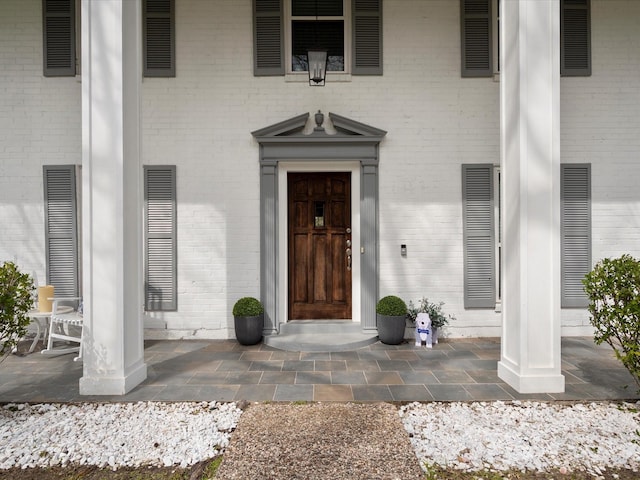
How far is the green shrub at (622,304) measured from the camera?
8.71ft

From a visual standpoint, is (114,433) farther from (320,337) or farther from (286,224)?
(286,224)

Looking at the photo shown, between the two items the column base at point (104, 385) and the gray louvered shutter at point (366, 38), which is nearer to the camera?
the column base at point (104, 385)

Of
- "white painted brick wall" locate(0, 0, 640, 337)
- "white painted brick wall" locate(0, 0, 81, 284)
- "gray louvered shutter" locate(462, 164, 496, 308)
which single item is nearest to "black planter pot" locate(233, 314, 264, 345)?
"white painted brick wall" locate(0, 0, 640, 337)

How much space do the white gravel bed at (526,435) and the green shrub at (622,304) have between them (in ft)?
1.53

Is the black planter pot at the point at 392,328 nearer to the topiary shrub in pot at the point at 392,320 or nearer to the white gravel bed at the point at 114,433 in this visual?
A: the topiary shrub in pot at the point at 392,320

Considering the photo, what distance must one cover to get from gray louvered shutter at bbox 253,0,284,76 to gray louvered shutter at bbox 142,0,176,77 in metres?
1.09

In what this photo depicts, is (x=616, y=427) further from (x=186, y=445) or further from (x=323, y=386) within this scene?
(x=186, y=445)

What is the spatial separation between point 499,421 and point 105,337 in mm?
3241

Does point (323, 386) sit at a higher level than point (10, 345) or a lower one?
lower

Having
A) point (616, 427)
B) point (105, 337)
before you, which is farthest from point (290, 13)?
point (616, 427)

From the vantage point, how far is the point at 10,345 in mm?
2893

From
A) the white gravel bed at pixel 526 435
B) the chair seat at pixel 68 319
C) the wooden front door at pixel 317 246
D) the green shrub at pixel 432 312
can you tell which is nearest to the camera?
the white gravel bed at pixel 526 435

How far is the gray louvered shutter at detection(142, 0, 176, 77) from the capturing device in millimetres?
4852

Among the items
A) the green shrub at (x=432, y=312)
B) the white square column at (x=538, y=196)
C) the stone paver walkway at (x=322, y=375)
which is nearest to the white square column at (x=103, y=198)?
the stone paver walkway at (x=322, y=375)
